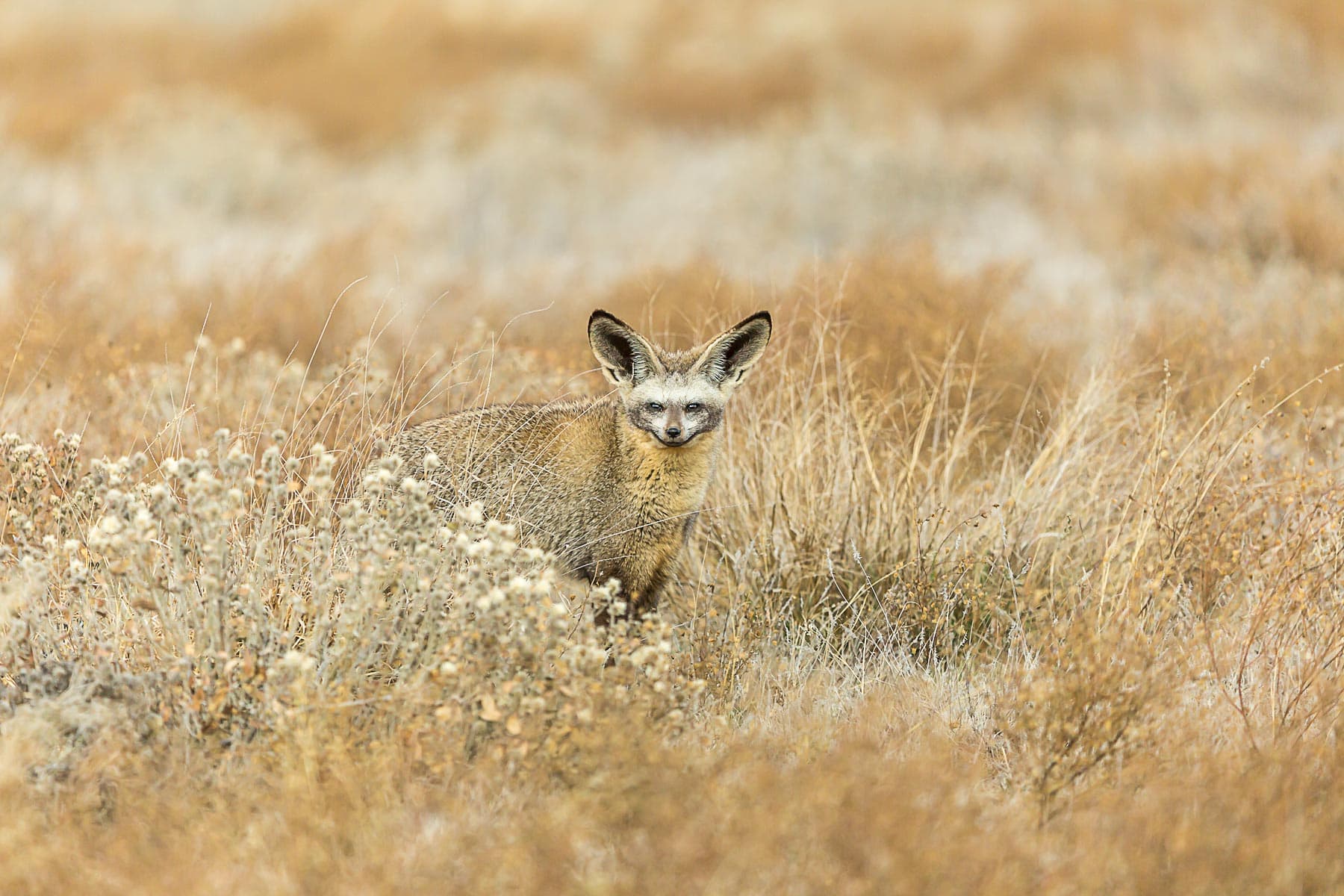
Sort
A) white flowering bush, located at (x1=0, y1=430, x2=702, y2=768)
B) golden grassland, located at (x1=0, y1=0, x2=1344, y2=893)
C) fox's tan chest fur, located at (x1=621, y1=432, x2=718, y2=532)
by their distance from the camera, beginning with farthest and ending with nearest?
fox's tan chest fur, located at (x1=621, y1=432, x2=718, y2=532) → white flowering bush, located at (x1=0, y1=430, x2=702, y2=768) → golden grassland, located at (x1=0, y1=0, x2=1344, y2=893)

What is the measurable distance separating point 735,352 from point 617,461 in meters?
0.61

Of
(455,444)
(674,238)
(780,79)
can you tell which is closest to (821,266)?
(455,444)

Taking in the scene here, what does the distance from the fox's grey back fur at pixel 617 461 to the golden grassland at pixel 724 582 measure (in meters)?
0.21

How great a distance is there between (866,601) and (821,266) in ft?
11.3

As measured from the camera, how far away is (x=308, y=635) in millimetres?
4270

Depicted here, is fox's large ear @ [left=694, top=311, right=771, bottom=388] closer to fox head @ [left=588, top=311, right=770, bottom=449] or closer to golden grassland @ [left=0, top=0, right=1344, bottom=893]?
fox head @ [left=588, top=311, right=770, bottom=449]

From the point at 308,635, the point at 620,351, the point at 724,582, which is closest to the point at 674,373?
the point at 620,351

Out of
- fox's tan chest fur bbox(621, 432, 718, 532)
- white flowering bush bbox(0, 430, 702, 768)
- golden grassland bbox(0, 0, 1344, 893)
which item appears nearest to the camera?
golden grassland bbox(0, 0, 1344, 893)

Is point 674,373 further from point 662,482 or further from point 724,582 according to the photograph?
point 724,582

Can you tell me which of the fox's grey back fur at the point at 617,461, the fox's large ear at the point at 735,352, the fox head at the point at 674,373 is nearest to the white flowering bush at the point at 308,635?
the fox's grey back fur at the point at 617,461

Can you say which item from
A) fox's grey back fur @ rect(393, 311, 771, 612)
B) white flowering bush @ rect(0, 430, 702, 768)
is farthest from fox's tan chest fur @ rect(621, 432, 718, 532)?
white flowering bush @ rect(0, 430, 702, 768)

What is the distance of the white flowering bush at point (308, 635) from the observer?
3686 millimetres

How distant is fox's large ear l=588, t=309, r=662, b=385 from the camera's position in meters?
4.97

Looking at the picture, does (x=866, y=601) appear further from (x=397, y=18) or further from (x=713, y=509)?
(x=397, y=18)
